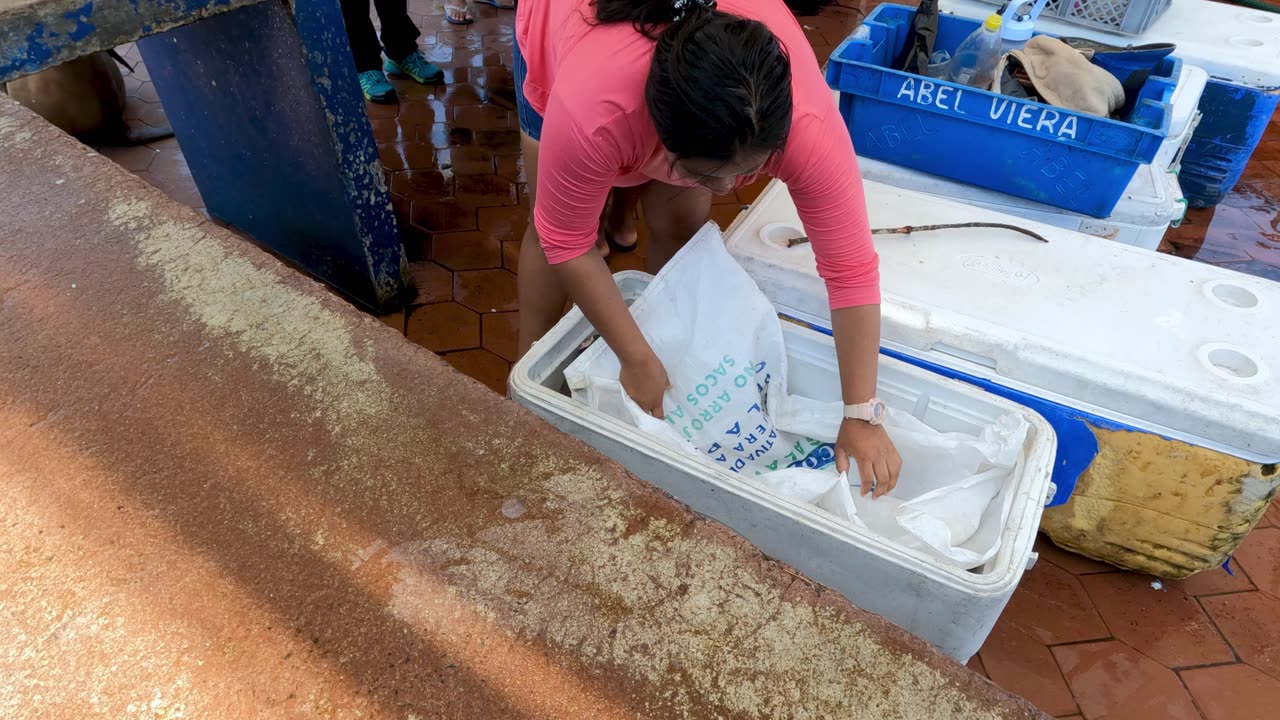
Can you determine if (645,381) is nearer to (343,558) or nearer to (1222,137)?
(343,558)

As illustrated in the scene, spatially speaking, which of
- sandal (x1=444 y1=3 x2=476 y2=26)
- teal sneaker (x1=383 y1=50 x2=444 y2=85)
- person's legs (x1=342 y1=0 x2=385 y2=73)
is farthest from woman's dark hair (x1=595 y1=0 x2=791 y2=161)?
sandal (x1=444 y1=3 x2=476 y2=26)

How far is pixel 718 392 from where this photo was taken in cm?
153

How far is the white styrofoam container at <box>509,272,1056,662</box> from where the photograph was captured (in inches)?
44.0

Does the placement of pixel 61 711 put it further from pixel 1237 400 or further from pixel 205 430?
→ pixel 1237 400

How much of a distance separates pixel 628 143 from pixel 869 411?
25.1 inches

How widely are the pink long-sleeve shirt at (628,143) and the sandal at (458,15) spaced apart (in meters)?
3.36

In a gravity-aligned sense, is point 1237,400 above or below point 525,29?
below

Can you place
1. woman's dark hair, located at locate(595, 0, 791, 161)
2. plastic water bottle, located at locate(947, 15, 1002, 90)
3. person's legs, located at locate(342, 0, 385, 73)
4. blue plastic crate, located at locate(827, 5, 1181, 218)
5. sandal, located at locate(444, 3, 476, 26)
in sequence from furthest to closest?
sandal, located at locate(444, 3, 476, 26) → person's legs, located at locate(342, 0, 385, 73) → plastic water bottle, located at locate(947, 15, 1002, 90) → blue plastic crate, located at locate(827, 5, 1181, 218) → woman's dark hair, located at locate(595, 0, 791, 161)

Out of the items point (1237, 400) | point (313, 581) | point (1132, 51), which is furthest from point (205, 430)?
point (1132, 51)

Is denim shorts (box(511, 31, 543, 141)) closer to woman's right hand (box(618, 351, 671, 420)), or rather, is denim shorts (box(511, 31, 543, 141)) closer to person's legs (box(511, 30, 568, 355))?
person's legs (box(511, 30, 568, 355))

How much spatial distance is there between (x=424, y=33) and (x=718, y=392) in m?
3.66

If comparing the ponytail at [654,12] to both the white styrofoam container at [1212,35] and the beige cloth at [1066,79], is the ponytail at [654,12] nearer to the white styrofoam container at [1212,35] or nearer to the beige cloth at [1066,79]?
the beige cloth at [1066,79]

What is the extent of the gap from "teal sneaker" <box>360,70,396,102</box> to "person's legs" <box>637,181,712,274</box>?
2.19 metres

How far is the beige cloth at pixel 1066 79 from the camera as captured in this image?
1.95 meters
